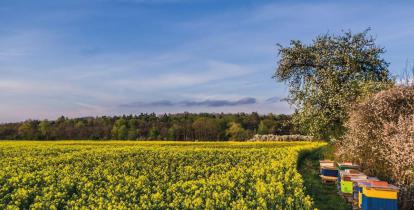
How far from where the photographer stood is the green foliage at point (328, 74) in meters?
35.1

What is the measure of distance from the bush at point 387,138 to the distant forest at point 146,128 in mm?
Result: 68120

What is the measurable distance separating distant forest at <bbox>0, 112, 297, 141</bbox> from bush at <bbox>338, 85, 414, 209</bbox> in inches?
2682

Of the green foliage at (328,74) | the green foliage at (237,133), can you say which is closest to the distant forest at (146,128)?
the green foliage at (237,133)

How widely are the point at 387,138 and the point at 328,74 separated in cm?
1848

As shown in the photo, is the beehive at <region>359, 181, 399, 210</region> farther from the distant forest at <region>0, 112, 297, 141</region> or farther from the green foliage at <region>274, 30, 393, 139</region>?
the distant forest at <region>0, 112, 297, 141</region>

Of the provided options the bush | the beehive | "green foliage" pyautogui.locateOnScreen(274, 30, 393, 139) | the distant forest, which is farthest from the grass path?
the distant forest

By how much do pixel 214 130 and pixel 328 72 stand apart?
70312 millimetres

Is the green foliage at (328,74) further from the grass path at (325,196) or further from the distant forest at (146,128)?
the distant forest at (146,128)

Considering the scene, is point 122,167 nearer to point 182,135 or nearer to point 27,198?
point 27,198

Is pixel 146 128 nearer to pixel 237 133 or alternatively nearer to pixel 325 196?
pixel 237 133

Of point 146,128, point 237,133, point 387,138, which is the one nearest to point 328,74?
point 387,138

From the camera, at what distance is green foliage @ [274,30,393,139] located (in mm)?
35094

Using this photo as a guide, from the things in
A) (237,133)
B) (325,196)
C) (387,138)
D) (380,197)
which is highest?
(237,133)

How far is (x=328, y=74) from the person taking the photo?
3631 cm
